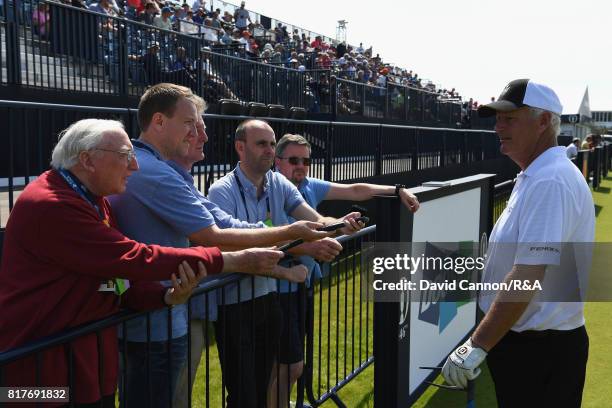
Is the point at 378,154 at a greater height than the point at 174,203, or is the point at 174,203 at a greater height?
the point at 378,154

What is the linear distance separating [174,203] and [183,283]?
51 centimetres

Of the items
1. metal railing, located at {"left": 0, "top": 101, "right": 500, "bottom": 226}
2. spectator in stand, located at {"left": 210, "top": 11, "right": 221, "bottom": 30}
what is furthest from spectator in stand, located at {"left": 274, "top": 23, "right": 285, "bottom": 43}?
metal railing, located at {"left": 0, "top": 101, "right": 500, "bottom": 226}

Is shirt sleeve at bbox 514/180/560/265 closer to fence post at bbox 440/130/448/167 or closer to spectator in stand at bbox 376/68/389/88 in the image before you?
fence post at bbox 440/130/448/167

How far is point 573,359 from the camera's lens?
9.37 ft

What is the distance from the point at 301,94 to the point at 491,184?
39.1 feet

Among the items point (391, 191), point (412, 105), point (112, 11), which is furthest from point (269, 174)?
point (412, 105)

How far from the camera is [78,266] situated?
7.26 ft

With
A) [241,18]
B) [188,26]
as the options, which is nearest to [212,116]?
[188,26]

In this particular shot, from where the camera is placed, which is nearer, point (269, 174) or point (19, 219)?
point (19, 219)

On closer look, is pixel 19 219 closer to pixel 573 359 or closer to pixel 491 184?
pixel 573 359

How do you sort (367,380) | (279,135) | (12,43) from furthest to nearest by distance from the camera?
(12,43), (279,135), (367,380)

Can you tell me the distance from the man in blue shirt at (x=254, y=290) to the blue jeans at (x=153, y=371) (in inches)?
14.0

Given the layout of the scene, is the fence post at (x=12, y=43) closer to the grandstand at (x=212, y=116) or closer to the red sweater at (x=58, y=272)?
the grandstand at (x=212, y=116)

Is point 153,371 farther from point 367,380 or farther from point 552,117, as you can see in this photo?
point 367,380
